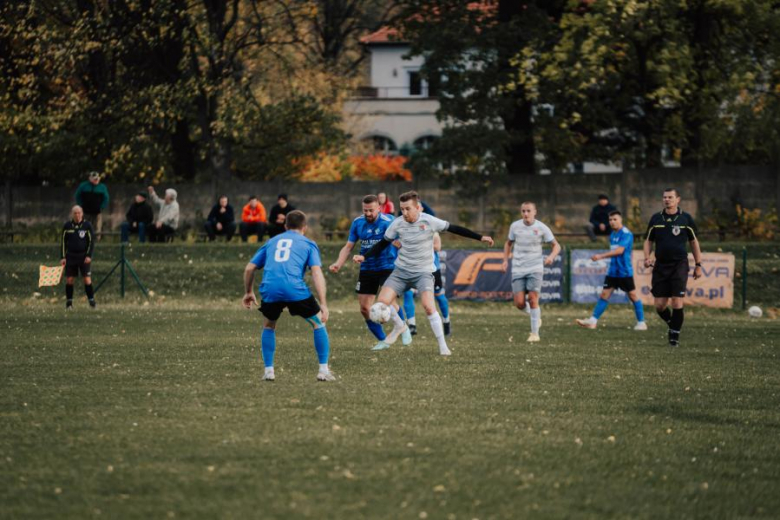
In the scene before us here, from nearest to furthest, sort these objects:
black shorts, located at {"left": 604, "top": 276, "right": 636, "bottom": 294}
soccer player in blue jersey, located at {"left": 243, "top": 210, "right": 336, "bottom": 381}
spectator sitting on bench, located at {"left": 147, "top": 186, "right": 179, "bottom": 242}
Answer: soccer player in blue jersey, located at {"left": 243, "top": 210, "right": 336, "bottom": 381} → black shorts, located at {"left": 604, "top": 276, "right": 636, "bottom": 294} → spectator sitting on bench, located at {"left": 147, "top": 186, "right": 179, "bottom": 242}

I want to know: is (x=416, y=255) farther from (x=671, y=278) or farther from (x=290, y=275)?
(x=671, y=278)

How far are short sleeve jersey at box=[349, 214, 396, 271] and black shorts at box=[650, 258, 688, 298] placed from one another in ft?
12.7

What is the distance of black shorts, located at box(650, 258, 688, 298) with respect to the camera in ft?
55.4

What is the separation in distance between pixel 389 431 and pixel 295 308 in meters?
2.95

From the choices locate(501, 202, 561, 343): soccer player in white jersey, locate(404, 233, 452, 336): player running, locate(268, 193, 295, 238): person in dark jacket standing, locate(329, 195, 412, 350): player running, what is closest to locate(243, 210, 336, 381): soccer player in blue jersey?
locate(329, 195, 412, 350): player running

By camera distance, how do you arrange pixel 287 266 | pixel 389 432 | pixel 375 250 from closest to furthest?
pixel 389 432, pixel 287 266, pixel 375 250

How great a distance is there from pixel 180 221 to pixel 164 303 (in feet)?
31.7

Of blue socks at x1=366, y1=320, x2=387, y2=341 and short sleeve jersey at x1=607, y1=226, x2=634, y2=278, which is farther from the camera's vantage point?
short sleeve jersey at x1=607, y1=226, x2=634, y2=278

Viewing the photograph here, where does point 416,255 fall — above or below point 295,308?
above

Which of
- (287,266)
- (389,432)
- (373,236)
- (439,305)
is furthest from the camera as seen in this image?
(439,305)

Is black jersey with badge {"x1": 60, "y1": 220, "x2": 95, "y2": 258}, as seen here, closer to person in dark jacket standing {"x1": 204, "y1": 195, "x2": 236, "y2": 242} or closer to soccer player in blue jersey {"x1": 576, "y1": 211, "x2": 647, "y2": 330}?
person in dark jacket standing {"x1": 204, "y1": 195, "x2": 236, "y2": 242}

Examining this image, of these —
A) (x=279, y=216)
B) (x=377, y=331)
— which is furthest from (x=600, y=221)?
(x=377, y=331)

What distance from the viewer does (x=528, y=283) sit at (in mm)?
17750

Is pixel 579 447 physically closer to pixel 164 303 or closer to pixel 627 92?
pixel 164 303
